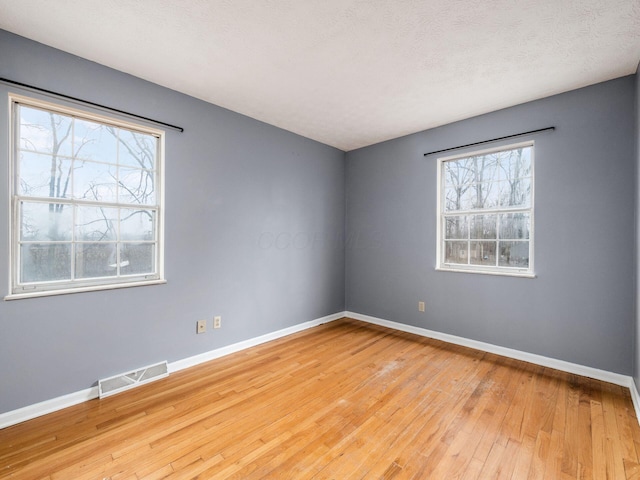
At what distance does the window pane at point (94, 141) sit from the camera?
7.61ft

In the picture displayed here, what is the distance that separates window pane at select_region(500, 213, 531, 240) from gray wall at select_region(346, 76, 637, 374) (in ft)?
0.44

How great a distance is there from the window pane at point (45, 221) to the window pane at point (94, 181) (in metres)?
0.16

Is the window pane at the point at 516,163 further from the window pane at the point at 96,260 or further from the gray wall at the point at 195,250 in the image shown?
the window pane at the point at 96,260

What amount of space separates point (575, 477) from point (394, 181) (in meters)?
3.31

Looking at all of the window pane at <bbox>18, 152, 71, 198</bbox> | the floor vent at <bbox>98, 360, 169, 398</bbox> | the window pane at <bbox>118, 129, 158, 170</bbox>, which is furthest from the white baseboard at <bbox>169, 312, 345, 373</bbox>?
the window pane at <bbox>118, 129, 158, 170</bbox>

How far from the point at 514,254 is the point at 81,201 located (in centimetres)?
411

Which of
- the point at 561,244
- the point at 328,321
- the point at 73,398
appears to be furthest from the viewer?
the point at 328,321

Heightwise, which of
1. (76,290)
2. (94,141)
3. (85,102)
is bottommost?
(76,290)

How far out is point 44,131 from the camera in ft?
7.15

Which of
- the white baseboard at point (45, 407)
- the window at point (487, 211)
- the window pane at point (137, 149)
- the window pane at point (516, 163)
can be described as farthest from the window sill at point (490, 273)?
the white baseboard at point (45, 407)

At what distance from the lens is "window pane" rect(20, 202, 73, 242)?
2094mm

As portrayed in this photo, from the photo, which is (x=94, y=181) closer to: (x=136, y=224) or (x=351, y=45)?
(x=136, y=224)

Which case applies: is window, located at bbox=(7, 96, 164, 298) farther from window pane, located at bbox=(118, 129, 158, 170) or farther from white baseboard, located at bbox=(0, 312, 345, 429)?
white baseboard, located at bbox=(0, 312, 345, 429)

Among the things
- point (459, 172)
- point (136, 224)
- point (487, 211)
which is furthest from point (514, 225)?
point (136, 224)
